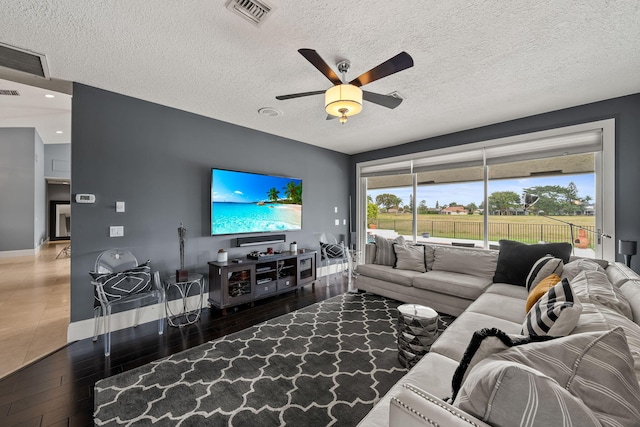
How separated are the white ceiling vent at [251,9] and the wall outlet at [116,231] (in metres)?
2.60

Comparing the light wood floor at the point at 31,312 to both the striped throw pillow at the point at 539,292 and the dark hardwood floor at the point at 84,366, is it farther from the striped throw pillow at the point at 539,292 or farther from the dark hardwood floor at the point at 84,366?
the striped throw pillow at the point at 539,292

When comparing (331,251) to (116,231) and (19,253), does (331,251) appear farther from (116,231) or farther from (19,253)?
(19,253)

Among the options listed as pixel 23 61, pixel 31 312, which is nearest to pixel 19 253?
pixel 31 312

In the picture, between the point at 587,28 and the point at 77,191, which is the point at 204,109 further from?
the point at 587,28

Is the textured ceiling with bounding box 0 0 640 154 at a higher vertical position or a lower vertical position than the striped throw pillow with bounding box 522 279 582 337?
higher

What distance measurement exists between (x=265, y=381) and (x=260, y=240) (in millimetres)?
2411

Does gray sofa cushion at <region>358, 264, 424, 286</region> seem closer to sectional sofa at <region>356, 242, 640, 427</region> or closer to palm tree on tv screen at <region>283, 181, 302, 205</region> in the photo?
sectional sofa at <region>356, 242, 640, 427</region>

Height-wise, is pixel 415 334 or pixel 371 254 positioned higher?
pixel 371 254

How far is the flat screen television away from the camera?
366cm

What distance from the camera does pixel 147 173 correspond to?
3148 millimetres

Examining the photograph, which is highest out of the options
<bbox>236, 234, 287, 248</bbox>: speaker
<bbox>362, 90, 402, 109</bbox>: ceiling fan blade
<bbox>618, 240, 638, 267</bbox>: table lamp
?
<bbox>362, 90, 402, 109</bbox>: ceiling fan blade

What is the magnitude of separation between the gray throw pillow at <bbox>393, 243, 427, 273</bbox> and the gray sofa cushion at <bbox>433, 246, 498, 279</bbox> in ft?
0.62

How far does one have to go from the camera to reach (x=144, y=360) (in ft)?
7.48

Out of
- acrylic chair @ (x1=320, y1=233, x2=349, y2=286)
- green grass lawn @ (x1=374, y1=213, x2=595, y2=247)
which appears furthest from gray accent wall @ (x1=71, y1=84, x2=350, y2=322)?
green grass lawn @ (x1=374, y1=213, x2=595, y2=247)
